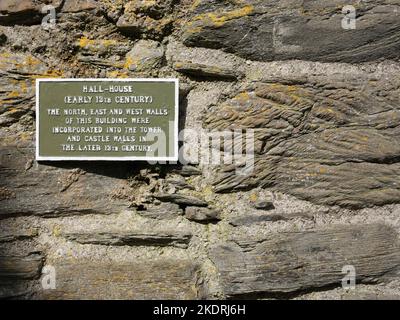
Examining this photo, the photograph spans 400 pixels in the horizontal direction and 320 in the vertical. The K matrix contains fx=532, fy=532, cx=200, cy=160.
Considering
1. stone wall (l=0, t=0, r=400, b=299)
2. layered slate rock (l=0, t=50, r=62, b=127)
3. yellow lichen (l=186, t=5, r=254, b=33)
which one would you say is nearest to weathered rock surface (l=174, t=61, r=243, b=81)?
stone wall (l=0, t=0, r=400, b=299)

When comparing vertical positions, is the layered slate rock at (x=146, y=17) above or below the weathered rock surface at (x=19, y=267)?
above

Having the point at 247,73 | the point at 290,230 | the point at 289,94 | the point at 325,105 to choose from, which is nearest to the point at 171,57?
the point at 247,73

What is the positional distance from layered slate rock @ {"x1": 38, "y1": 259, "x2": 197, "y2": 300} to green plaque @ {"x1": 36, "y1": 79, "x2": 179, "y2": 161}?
0.32 m

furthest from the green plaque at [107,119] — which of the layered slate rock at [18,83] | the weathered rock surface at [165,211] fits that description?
the weathered rock surface at [165,211]

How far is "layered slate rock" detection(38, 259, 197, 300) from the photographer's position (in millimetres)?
1599

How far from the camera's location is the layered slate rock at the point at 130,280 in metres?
1.60

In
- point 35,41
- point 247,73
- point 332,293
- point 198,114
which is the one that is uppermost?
point 35,41

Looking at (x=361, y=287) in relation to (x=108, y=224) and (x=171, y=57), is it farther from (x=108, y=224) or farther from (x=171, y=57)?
(x=171, y=57)

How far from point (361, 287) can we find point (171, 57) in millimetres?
902

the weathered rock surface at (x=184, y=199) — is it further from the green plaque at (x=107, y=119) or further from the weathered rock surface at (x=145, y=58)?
the weathered rock surface at (x=145, y=58)

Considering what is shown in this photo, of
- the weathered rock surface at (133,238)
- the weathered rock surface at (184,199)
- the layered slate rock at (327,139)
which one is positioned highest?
the layered slate rock at (327,139)

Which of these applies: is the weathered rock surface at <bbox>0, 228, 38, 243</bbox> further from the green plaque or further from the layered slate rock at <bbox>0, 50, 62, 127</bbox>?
the layered slate rock at <bbox>0, 50, 62, 127</bbox>

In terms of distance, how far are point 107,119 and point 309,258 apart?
0.73m

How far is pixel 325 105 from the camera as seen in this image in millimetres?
A: 1587
